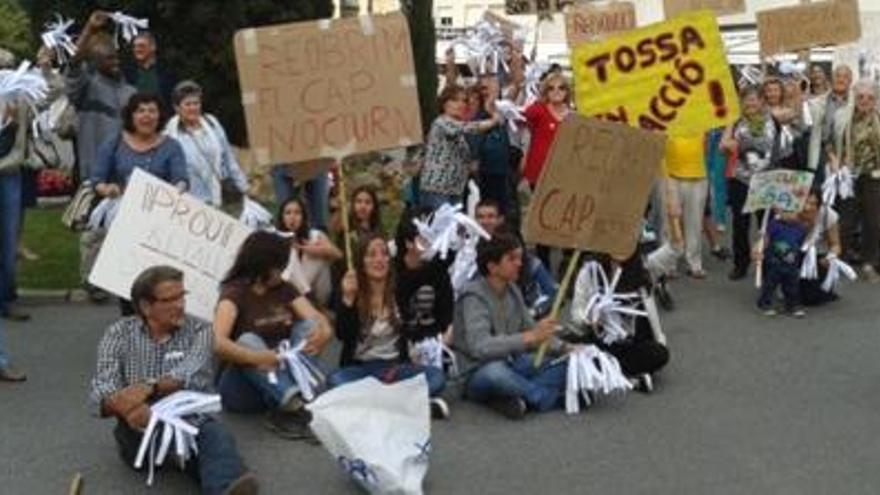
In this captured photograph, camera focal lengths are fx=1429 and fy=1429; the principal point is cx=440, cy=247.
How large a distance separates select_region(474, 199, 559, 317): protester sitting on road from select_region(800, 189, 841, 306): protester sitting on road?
2266 mm

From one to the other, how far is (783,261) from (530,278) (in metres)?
2.24

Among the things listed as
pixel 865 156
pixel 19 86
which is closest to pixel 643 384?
pixel 19 86

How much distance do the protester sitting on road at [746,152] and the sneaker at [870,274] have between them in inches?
35.5

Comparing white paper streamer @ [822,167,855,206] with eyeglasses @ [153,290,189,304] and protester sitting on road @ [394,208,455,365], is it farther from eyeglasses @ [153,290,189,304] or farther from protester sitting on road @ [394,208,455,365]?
eyeglasses @ [153,290,189,304]

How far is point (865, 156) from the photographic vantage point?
11.1 m

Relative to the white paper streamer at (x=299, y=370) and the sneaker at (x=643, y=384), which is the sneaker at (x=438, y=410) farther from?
the sneaker at (x=643, y=384)

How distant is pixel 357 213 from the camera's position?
8586mm

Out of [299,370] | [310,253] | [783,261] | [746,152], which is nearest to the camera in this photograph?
[299,370]

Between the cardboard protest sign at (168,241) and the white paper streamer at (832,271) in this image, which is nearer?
the cardboard protest sign at (168,241)

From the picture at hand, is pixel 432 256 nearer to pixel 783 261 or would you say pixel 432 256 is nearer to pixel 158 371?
pixel 158 371

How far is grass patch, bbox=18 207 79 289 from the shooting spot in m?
10.7

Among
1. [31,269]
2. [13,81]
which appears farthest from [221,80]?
[13,81]

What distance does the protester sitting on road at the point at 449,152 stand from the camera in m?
9.66

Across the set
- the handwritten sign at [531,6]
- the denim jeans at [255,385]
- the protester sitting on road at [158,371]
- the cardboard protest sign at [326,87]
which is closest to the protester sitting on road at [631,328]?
the cardboard protest sign at [326,87]
